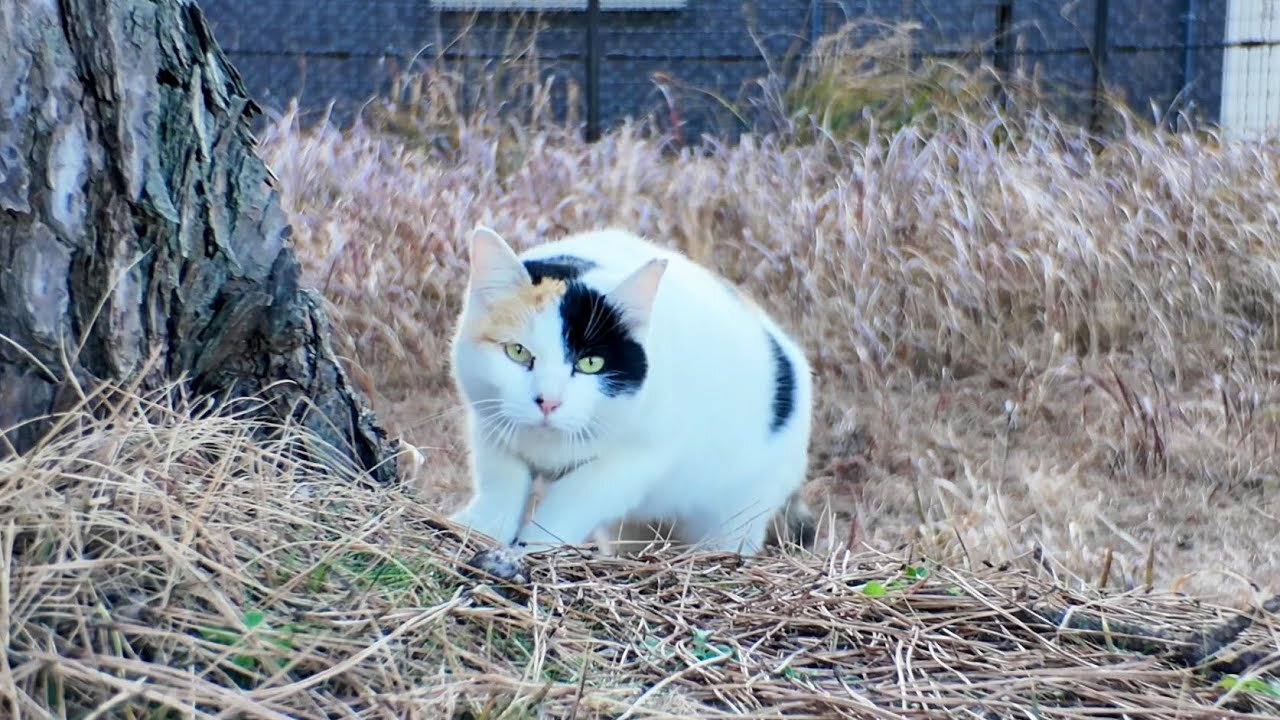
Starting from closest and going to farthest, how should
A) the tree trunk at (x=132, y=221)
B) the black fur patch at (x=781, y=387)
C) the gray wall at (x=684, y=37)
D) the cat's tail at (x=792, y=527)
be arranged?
the tree trunk at (x=132, y=221) < the black fur patch at (x=781, y=387) < the cat's tail at (x=792, y=527) < the gray wall at (x=684, y=37)

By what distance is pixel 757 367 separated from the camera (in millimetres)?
2359

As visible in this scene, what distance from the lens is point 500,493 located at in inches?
82.7

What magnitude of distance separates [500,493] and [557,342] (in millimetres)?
283

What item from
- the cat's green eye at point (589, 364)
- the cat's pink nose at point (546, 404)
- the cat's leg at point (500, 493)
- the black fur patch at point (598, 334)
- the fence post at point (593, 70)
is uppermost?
the fence post at point (593, 70)

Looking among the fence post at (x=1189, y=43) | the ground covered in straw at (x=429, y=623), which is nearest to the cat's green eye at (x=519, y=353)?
the ground covered in straw at (x=429, y=623)

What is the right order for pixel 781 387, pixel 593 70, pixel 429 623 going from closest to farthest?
pixel 429 623 < pixel 781 387 < pixel 593 70

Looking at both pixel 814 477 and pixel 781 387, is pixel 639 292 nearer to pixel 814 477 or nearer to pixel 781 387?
pixel 781 387

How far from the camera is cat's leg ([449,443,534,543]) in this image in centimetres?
207

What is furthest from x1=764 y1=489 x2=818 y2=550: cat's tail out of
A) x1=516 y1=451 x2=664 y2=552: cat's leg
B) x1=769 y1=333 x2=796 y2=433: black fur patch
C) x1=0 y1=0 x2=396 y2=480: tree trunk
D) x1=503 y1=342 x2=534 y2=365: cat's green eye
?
x1=0 y1=0 x2=396 y2=480: tree trunk

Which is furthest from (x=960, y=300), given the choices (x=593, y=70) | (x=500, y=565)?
(x=593, y=70)

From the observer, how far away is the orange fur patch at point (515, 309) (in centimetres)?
202

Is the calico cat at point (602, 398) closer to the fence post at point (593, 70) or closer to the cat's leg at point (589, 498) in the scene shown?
the cat's leg at point (589, 498)

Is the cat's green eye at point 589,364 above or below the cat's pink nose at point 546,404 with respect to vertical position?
above

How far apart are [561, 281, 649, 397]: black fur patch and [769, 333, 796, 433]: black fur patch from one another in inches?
18.4
